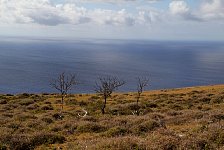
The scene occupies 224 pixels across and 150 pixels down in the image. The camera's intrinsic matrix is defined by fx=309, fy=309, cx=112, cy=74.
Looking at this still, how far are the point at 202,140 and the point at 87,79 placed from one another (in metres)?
144

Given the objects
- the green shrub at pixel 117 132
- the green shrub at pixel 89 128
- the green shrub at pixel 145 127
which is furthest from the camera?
the green shrub at pixel 89 128

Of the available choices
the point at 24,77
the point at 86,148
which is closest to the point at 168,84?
the point at 24,77

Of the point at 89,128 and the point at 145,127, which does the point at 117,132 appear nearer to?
the point at 145,127

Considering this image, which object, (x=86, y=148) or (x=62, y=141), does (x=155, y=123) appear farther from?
(x=86, y=148)

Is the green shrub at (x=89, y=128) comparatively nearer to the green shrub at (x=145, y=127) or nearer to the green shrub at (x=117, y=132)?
the green shrub at (x=117, y=132)

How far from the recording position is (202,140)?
34.8 feet

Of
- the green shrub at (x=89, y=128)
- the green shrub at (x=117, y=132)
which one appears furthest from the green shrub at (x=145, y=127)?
the green shrub at (x=89, y=128)

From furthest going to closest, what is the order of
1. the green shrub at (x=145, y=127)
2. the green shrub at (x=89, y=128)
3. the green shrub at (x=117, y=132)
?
the green shrub at (x=89, y=128) → the green shrub at (x=145, y=127) → the green shrub at (x=117, y=132)

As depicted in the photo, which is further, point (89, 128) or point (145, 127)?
point (89, 128)

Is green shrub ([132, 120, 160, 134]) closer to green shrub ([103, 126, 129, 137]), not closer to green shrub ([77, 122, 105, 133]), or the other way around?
green shrub ([103, 126, 129, 137])

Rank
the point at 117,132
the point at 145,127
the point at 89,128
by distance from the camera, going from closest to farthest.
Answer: the point at 117,132 → the point at 145,127 → the point at 89,128

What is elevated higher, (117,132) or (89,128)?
(117,132)

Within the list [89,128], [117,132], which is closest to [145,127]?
[117,132]

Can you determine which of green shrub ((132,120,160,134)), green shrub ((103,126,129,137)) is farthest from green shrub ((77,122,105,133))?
green shrub ((132,120,160,134))
